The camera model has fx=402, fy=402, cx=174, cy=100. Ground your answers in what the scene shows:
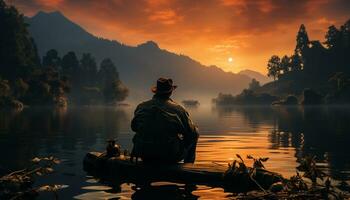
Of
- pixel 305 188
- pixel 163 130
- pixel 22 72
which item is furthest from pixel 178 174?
pixel 22 72

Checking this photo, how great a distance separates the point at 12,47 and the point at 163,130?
155 m

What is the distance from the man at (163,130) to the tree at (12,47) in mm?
147702

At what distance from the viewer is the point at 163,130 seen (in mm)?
12398

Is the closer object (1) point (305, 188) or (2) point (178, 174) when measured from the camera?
(1) point (305, 188)

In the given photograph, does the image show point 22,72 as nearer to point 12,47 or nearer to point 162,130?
point 12,47

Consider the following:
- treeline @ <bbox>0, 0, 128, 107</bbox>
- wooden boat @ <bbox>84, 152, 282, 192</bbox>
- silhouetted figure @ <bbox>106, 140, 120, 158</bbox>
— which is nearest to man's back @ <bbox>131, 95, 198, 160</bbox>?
wooden boat @ <bbox>84, 152, 282, 192</bbox>

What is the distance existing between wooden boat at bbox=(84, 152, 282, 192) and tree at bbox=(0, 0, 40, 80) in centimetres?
14632

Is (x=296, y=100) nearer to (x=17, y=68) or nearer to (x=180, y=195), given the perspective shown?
(x=17, y=68)

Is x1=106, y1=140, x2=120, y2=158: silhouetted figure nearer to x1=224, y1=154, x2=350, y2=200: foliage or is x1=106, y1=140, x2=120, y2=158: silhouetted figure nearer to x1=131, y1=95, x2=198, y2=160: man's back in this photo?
x1=131, y1=95, x2=198, y2=160: man's back

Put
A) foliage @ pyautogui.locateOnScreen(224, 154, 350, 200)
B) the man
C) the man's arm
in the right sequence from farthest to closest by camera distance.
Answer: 1. the man's arm
2. the man
3. foliage @ pyautogui.locateOnScreen(224, 154, 350, 200)

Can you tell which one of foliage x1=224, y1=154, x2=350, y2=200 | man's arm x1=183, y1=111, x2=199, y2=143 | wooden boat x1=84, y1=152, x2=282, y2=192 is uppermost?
man's arm x1=183, y1=111, x2=199, y2=143

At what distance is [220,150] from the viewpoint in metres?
23.1

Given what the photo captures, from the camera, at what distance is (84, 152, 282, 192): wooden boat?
36.4 feet

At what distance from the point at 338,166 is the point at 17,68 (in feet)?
494
